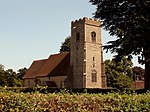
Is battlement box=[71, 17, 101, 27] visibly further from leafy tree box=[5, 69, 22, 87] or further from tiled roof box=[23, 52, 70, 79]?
leafy tree box=[5, 69, 22, 87]

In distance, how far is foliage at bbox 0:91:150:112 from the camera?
8.35 m

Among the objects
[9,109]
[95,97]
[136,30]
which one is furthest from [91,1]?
[9,109]

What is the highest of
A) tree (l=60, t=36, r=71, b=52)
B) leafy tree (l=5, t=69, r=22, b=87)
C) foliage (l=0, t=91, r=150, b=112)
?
tree (l=60, t=36, r=71, b=52)

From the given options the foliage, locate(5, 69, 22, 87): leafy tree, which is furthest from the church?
the foliage

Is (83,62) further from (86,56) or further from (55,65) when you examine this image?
(55,65)

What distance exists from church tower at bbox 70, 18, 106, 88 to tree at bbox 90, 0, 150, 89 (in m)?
31.0

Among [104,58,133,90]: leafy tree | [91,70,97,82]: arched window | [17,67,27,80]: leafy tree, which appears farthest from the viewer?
[17,67,27,80]: leafy tree

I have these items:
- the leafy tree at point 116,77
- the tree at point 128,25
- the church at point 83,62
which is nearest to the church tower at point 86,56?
the church at point 83,62

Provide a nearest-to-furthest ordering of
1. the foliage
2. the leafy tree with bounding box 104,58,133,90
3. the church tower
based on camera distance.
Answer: the foliage → the church tower → the leafy tree with bounding box 104,58,133,90

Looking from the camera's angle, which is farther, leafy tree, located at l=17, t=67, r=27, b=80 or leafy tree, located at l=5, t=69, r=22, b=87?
leafy tree, located at l=17, t=67, r=27, b=80

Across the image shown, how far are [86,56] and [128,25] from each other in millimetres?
34449

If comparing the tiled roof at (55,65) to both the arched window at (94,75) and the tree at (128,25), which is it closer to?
the arched window at (94,75)

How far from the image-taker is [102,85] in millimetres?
63000

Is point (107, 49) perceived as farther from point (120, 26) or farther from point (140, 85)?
point (140, 85)
